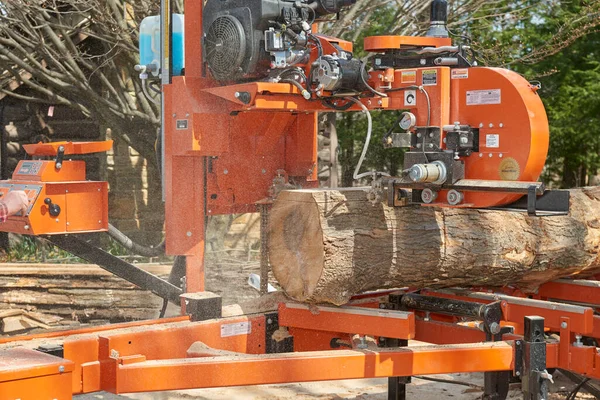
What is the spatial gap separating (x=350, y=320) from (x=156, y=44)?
2.37 meters

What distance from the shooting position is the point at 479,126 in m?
4.08

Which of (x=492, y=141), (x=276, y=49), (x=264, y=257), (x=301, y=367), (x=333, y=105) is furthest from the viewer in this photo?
(x=264, y=257)

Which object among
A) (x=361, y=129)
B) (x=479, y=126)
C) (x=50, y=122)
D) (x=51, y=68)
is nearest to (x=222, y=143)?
(x=479, y=126)

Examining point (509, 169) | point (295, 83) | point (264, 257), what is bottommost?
point (264, 257)

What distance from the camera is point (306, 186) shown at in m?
5.48

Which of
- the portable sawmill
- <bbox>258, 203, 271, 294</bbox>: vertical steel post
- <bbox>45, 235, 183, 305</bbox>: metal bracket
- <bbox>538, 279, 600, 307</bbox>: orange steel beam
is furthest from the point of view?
<bbox>45, 235, 183, 305</bbox>: metal bracket

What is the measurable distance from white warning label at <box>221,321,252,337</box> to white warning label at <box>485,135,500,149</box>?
155 centimetres

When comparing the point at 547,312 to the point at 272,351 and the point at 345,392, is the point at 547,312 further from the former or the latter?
the point at 345,392

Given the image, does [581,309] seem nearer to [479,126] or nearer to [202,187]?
[479,126]

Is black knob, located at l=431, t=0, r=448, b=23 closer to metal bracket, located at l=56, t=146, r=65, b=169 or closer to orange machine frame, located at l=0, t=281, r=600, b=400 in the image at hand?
orange machine frame, located at l=0, t=281, r=600, b=400

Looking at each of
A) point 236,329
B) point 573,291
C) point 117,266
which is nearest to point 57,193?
point 117,266

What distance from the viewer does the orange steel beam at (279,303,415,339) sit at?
4.10 metres

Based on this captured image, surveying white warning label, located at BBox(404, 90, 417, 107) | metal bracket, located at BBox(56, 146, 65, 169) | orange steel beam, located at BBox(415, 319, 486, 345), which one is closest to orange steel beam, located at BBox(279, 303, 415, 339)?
orange steel beam, located at BBox(415, 319, 486, 345)

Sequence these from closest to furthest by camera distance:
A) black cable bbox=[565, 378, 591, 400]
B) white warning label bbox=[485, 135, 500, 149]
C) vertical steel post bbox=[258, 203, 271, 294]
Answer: white warning label bbox=[485, 135, 500, 149] → vertical steel post bbox=[258, 203, 271, 294] → black cable bbox=[565, 378, 591, 400]
